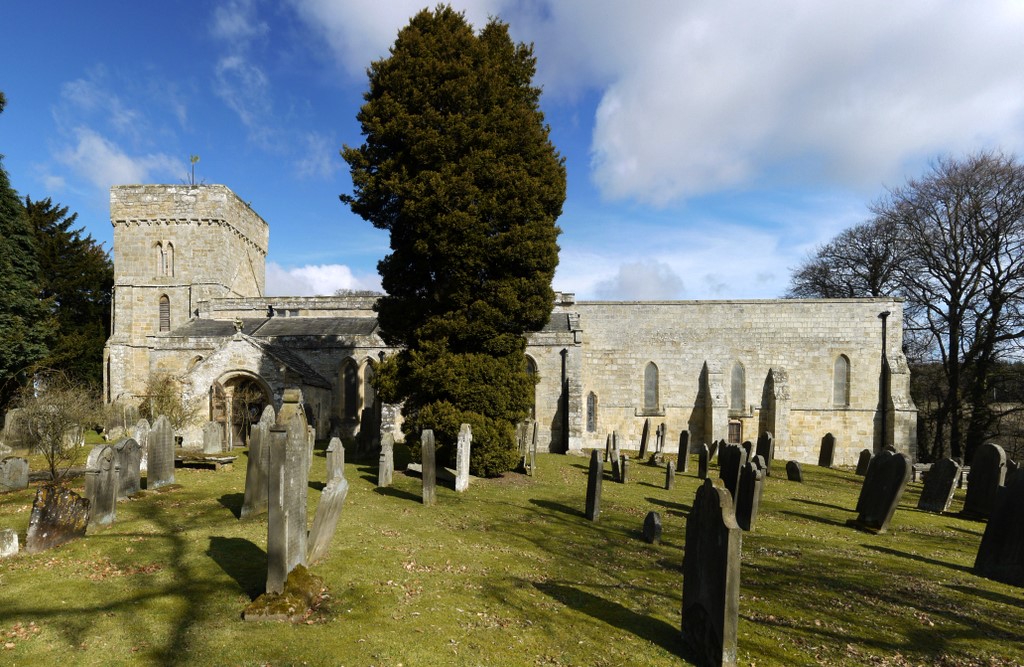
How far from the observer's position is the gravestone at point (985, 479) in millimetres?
11055

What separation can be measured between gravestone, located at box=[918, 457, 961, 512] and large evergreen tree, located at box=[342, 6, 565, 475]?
33.0ft

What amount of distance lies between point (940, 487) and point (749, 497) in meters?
6.14

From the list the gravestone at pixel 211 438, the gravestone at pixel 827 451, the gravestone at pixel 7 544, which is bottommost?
the gravestone at pixel 827 451

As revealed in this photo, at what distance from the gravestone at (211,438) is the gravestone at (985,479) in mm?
20436

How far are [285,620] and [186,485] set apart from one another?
807cm

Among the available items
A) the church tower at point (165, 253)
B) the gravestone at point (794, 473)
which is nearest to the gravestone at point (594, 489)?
the gravestone at point (794, 473)

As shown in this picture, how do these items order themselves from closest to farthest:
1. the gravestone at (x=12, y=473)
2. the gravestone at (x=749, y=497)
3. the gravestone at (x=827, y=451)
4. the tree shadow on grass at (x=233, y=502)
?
1. the tree shadow on grass at (x=233, y=502)
2. the gravestone at (x=749, y=497)
3. the gravestone at (x=12, y=473)
4. the gravestone at (x=827, y=451)

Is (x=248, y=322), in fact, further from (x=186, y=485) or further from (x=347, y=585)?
(x=347, y=585)

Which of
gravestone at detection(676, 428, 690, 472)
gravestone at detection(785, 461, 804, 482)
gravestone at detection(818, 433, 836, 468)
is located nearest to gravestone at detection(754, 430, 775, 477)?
gravestone at detection(785, 461, 804, 482)

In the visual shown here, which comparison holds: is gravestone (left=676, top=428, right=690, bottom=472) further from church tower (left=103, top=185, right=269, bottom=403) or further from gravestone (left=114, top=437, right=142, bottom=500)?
church tower (left=103, top=185, right=269, bottom=403)

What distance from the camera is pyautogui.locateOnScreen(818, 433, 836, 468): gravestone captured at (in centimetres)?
2041

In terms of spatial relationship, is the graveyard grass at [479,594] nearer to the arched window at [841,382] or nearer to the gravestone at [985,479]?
the gravestone at [985,479]

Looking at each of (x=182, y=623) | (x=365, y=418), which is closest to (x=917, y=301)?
(x=365, y=418)

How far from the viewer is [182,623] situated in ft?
16.4
